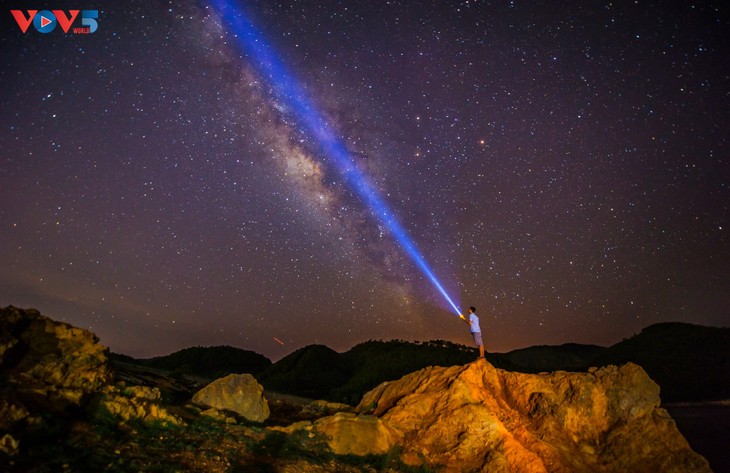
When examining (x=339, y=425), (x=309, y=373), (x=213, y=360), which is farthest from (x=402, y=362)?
(x=339, y=425)

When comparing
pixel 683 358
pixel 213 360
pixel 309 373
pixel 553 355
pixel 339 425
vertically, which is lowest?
pixel 309 373

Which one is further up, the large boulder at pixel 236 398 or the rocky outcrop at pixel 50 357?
the rocky outcrop at pixel 50 357

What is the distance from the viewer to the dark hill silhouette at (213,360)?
49.9 metres

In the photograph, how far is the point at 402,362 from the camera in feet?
173

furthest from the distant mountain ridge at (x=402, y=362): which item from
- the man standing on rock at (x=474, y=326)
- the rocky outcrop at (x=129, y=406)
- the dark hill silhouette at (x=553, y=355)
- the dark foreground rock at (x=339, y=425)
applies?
the dark hill silhouette at (x=553, y=355)

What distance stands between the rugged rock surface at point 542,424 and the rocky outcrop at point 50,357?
29.0ft

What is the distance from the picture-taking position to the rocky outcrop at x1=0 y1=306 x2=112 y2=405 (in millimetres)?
8188

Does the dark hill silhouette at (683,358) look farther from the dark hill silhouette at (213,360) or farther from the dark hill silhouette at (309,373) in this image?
the dark hill silhouette at (213,360)

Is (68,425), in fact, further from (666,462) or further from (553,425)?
(666,462)

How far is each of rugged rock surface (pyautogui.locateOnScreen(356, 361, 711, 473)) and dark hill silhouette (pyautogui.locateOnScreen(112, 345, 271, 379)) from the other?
4234cm

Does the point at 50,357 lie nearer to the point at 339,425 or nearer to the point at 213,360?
the point at 339,425

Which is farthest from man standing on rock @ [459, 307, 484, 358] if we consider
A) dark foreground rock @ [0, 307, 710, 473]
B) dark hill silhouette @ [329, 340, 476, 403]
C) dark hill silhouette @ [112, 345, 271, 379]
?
dark hill silhouette @ [112, 345, 271, 379]

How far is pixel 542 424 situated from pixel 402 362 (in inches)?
1658

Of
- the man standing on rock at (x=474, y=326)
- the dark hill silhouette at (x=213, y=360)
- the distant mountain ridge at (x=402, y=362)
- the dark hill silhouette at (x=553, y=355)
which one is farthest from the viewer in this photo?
the dark hill silhouette at (x=553, y=355)
